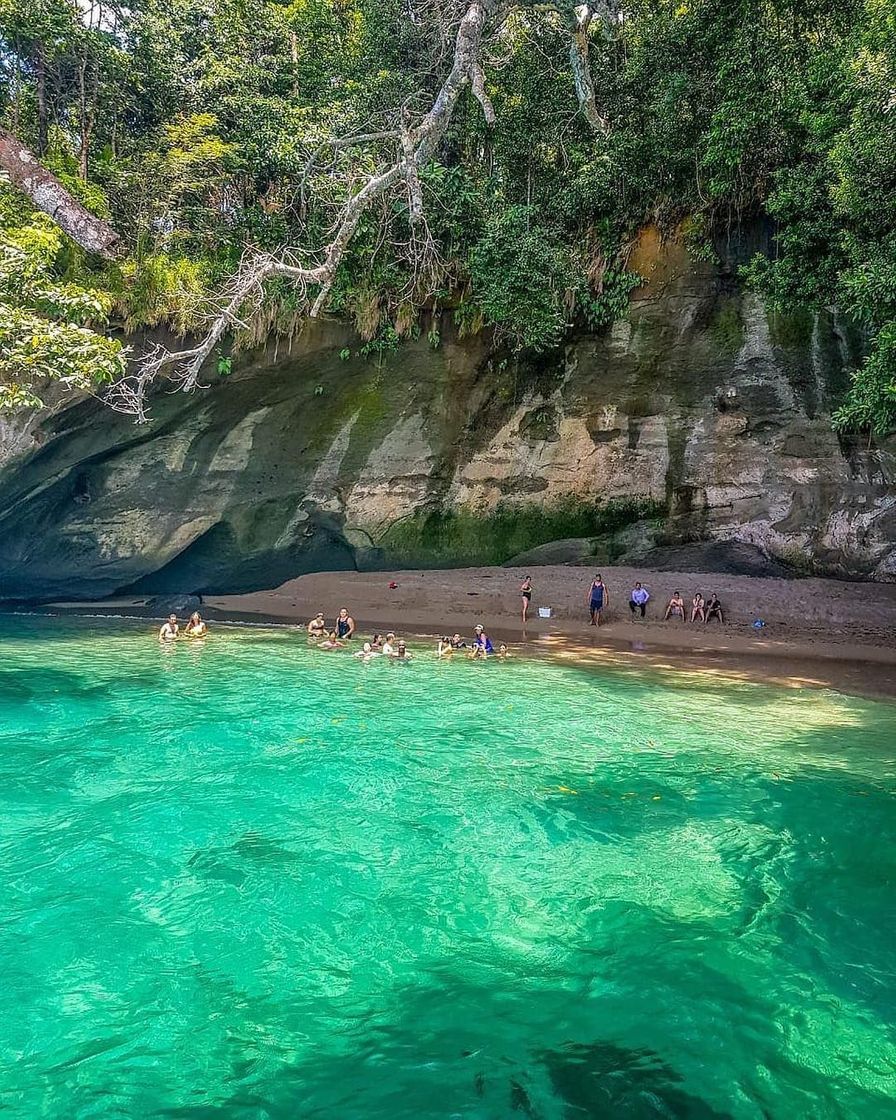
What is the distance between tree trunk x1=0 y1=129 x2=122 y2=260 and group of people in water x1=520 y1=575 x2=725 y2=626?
492 inches

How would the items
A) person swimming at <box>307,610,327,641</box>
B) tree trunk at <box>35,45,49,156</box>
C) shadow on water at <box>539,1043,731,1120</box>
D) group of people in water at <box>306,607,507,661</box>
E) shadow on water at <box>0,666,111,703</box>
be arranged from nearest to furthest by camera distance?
shadow on water at <box>539,1043,731,1120</box>
shadow on water at <box>0,666,111,703</box>
group of people in water at <box>306,607,507,661</box>
person swimming at <box>307,610,327,641</box>
tree trunk at <box>35,45,49,156</box>

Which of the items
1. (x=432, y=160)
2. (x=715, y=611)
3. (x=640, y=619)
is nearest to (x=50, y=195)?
(x=432, y=160)

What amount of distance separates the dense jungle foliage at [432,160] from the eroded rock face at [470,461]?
4.07ft

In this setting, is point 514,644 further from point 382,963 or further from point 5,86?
point 5,86

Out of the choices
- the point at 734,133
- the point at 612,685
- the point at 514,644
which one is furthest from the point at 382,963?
the point at 734,133

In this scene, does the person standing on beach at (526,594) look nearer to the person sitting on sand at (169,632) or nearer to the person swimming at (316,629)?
the person swimming at (316,629)

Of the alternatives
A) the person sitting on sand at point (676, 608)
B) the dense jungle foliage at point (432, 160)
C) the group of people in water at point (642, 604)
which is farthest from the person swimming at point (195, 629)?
the person sitting on sand at point (676, 608)

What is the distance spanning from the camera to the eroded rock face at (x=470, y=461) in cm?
1786

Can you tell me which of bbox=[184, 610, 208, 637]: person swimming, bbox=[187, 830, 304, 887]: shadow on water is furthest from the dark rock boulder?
bbox=[187, 830, 304, 887]: shadow on water

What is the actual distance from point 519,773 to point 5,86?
20.8 metres

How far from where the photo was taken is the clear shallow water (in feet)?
12.8

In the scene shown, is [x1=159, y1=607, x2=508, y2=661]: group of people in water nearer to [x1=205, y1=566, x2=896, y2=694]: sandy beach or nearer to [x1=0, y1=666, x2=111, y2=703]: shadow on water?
[x1=205, y1=566, x2=896, y2=694]: sandy beach

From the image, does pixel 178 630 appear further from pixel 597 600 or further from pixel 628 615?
pixel 628 615

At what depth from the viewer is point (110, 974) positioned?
477 cm
